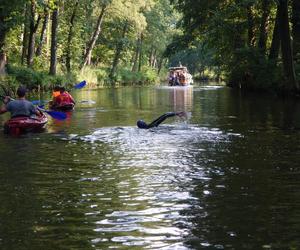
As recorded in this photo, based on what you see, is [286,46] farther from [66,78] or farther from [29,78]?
[66,78]

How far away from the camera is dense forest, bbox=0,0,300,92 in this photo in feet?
89.2

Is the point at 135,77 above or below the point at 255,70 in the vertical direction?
above

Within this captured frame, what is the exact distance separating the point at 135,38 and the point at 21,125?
5309 centimetres

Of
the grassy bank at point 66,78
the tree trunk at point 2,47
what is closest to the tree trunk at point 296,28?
the grassy bank at point 66,78

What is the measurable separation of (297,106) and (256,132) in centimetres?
779

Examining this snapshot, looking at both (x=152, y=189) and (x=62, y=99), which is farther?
(x=62, y=99)

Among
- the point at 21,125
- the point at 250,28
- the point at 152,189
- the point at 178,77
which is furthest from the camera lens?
the point at 178,77

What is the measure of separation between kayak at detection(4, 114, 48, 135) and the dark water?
333 mm

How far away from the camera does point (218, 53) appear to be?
1633 inches

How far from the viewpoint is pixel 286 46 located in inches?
936

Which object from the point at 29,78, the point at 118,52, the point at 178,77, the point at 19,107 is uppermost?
the point at 118,52

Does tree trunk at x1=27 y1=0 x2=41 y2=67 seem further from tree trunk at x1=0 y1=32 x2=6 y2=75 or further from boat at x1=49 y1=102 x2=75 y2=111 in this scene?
boat at x1=49 y1=102 x2=75 y2=111

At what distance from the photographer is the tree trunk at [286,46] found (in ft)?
76.5

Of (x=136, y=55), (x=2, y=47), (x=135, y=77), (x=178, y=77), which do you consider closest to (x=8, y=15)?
(x=2, y=47)
